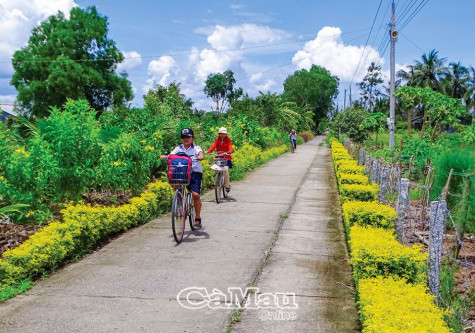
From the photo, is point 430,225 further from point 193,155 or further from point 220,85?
point 220,85

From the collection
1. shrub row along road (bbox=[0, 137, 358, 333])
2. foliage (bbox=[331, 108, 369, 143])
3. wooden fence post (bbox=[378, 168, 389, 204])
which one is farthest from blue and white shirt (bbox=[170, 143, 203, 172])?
foliage (bbox=[331, 108, 369, 143])

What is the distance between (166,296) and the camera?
463cm

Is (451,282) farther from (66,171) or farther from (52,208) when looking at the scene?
(52,208)

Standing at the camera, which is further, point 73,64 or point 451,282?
point 73,64

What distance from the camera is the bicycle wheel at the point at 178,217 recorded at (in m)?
6.43

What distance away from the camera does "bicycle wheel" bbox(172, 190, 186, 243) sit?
21.1 feet

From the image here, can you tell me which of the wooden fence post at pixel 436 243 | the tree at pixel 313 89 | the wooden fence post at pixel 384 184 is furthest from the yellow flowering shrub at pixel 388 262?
the tree at pixel 313 89

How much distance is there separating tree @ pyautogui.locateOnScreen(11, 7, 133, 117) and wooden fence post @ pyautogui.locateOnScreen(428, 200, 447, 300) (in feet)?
111

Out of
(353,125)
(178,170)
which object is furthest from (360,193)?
(353,125)

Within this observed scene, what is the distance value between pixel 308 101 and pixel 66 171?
261 feet

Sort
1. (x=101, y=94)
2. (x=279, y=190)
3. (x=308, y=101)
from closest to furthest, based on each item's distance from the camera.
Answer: (x=279, y=190) < (x=101, y=94) < (x=308, y=101)

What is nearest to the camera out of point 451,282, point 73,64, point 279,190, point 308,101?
point 451,282

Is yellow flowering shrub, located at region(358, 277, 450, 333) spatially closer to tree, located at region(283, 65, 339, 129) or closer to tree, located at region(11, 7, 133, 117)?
tree, located at region(11, 7, 133, 117)

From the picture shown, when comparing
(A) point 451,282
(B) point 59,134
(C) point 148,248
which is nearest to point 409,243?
(A) point 451,282
